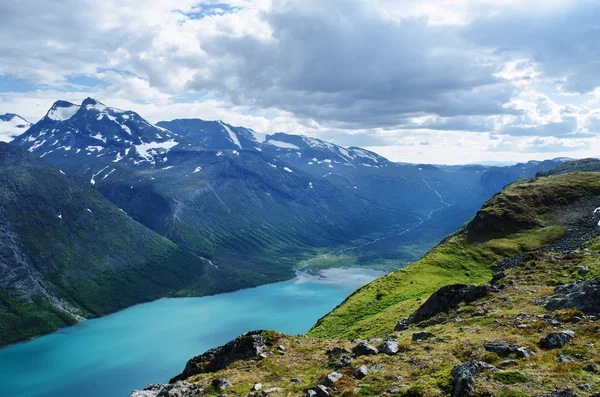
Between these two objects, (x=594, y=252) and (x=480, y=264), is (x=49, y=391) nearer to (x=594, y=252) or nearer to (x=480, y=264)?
(x=480, y=264)

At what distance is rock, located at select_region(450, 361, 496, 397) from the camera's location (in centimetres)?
1888

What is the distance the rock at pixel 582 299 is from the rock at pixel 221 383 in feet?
79.3

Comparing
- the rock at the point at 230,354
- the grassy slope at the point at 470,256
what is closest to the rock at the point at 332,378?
the rock at the point at 230,354

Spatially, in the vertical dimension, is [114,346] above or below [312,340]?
below

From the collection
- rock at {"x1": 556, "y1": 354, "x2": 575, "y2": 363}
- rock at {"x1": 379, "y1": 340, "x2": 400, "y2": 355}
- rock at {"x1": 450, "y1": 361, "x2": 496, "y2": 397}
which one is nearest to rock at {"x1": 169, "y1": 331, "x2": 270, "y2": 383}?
rock at {"x1": 379, "y1": 340, "x2": 400, "y2": 355}

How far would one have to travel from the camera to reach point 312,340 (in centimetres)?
3328

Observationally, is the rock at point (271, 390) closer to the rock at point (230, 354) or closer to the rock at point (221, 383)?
the rock at point (221, 383)

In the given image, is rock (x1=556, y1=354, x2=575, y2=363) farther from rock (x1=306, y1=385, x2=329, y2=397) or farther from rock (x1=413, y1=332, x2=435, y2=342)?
rock (x1=306, y1=385, x2=329, y2=397)

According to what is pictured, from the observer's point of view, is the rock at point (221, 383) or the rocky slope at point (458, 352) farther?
the rock at point (221, 383)

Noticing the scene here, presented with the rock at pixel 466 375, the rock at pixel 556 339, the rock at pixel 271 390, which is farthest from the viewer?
the rock at pixel 271 390

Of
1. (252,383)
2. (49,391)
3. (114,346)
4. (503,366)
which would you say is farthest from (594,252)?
(114,346)

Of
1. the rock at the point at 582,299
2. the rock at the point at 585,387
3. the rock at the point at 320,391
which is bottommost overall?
the rock at the point at 320,391

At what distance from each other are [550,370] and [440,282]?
184 feet

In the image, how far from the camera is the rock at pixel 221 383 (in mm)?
25188
